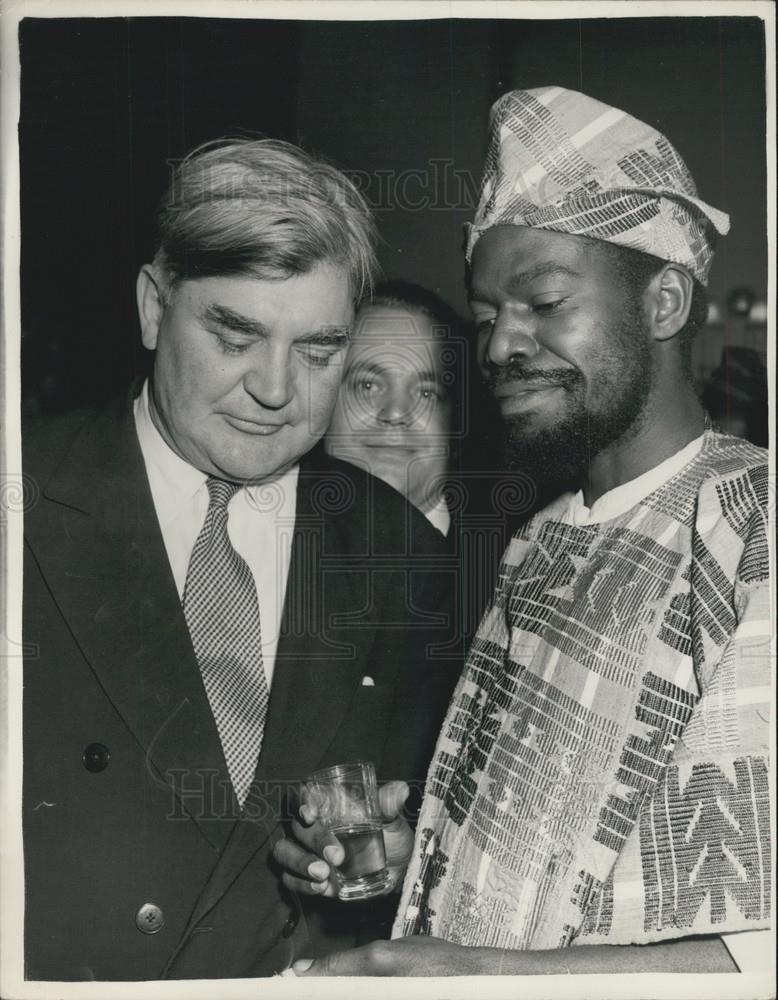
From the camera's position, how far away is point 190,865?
140cm

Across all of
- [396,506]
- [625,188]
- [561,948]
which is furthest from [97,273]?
[561,948]

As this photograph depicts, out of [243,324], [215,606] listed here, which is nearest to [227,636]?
[215,606]

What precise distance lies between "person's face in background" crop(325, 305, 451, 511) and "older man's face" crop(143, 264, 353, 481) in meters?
0.14

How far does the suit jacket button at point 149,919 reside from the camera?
4.52 feet

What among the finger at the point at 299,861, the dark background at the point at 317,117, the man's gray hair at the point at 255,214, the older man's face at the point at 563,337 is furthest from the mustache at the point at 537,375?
the finger at the point at 299,861

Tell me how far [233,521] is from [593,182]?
0.75 metres

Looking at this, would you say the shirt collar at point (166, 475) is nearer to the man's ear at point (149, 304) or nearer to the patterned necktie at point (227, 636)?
the patterned necktie at point (227, 636)

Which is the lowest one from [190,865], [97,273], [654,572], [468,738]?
[190,865]

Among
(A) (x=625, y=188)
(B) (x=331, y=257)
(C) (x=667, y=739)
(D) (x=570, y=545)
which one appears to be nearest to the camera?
(C) (x=667, y=739)

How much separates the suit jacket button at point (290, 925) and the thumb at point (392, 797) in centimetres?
22

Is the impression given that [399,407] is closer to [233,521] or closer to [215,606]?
[233,521]

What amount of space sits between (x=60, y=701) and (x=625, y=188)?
3.57 ft

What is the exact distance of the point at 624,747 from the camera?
1.17m

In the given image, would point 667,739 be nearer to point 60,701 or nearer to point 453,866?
point 453,866
